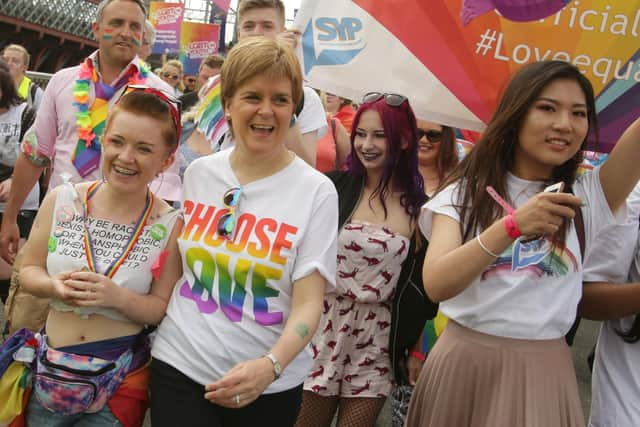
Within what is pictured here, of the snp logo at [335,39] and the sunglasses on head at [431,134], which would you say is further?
Answer: the sunglasses on head at [431,134]

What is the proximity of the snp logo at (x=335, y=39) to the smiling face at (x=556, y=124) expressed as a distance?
2.99 ft

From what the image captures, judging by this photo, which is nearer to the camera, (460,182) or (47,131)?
(460,182)

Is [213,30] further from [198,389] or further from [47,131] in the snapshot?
[198,389]

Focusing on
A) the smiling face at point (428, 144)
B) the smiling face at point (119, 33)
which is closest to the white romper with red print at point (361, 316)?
the smiling face at point (428, 144)

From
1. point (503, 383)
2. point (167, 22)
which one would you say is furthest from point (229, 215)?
point (167, 22)

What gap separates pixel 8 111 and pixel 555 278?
4.07 meters

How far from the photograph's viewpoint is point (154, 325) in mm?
2250

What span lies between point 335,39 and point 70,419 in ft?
5.77

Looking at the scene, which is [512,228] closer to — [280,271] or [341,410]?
[280,271]

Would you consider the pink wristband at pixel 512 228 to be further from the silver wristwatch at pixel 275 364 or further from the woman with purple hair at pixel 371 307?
the woman with purple hair at pixel 371 307

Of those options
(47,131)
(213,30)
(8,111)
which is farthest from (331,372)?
(213,30)

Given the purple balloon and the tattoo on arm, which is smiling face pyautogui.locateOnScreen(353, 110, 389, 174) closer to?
the purple balloon

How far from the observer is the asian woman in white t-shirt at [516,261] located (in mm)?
2002

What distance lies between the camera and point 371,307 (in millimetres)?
2963
